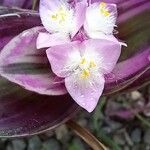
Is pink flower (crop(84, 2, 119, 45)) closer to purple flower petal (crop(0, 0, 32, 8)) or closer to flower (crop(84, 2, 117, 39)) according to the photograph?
flower (crop(84, 2, 117, 39))

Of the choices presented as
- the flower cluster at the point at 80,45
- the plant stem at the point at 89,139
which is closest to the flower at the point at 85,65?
the flower cluster at the point at 80,45

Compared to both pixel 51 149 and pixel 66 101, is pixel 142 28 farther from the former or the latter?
pixel 51 149

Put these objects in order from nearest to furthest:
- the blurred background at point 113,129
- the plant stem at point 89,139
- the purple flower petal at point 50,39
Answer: the purple flower petal at point 50,39, the plant stem at point 89,139, the blurred background at point 113,129

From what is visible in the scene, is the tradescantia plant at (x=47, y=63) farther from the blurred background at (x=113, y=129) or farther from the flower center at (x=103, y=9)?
the blurred background at (x=113, y=129)

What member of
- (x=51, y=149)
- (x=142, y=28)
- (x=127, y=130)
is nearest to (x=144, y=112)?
(x=127, y=130)

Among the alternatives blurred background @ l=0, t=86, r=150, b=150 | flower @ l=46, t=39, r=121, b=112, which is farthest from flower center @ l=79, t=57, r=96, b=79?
blurred background @ l=0, t=86, r=150, b=150

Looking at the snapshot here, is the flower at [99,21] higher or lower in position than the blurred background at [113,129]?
higher

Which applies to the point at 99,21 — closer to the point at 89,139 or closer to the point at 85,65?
the point at 85,65

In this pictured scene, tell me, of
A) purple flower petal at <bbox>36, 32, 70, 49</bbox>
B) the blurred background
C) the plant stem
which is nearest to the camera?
purple flower petal at <bbox>36, 32, 70, 49</bbox>
